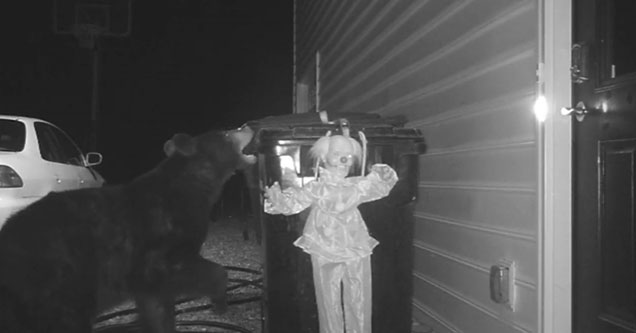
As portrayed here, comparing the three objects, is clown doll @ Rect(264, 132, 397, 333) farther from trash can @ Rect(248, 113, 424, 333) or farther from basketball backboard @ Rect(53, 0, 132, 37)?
basketball backboard @ Rect(53, 0, 132, 37)

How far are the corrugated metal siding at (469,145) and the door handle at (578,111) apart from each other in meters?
0.18

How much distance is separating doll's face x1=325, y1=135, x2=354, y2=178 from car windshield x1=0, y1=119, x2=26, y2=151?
4.81 meters

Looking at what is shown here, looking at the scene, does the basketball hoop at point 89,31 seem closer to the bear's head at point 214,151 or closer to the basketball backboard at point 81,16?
the basketball backboard at point 81,16

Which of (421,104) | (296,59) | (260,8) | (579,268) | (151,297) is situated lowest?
(151,297)

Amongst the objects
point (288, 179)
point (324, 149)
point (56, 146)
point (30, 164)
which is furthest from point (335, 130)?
point (56, 146)

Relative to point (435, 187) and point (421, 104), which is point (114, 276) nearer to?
point (435, 187)

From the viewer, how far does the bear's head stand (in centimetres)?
415

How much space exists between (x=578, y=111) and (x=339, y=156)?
1.19 meters

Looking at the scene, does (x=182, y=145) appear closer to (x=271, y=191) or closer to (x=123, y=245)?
(x=123, y=245)

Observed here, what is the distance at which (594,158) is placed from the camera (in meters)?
2.70

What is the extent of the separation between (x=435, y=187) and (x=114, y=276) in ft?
7.43

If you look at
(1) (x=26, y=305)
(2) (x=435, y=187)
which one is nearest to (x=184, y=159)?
(1) (x=26, y=305)

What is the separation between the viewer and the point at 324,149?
3.26m

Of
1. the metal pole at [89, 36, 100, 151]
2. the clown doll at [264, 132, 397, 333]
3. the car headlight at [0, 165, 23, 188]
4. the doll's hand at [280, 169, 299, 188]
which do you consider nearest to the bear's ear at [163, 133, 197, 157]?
the doll's hand at [280, 169, 299, 188]
